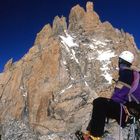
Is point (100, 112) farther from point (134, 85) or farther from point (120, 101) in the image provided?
point (134, 85)

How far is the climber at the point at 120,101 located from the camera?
44.0 ft

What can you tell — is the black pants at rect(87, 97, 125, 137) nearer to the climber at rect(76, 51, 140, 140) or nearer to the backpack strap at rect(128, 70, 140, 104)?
the climber at rect(76, 51, 140, 140)

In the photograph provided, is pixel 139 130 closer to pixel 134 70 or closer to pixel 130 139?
pixel 130 139

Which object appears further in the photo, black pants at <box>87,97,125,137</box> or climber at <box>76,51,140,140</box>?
black pants at <box>87,97,125,137</box>

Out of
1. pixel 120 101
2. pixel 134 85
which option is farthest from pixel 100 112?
pixel 134 85

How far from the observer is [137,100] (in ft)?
44.1

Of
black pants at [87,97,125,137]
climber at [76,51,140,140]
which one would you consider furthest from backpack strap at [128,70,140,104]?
black pants at [87,97,125,137]

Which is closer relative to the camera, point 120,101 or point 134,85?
point 134,85

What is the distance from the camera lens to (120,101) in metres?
13.7

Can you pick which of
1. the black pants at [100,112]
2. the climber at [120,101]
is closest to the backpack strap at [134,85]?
the climber at [120,101]

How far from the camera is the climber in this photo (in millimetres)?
13422

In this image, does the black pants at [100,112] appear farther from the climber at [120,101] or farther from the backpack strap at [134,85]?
the backpack strap at [134,85]

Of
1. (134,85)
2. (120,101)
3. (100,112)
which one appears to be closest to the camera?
(134,85)

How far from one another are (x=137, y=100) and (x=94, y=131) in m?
1.81
